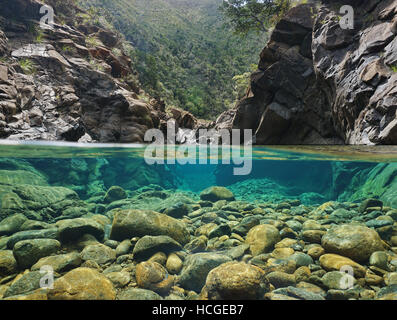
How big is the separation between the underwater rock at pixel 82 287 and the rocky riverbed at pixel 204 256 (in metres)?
0.01

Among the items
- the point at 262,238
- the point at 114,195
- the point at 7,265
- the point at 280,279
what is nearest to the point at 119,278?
the point at 7,265

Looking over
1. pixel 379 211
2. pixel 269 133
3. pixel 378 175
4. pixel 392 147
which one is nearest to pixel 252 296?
pixel 379 211

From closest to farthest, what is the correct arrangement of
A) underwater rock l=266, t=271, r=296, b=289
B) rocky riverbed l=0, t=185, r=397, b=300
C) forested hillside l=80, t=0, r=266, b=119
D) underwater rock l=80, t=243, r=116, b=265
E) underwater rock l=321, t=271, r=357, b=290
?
rocky riverbed l=0, t=185, r=397, b=300 → underwater rock l=321, t=271, r=357, b=290 → underwater rock l=266, t=271, r=296, b=289 → underwater rock l=80, t=243, r=116, b=265 → forested hillside l=80, t=0, r=266, b=119

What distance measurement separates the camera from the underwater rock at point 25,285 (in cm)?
340

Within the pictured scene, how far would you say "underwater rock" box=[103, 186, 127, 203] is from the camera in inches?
347

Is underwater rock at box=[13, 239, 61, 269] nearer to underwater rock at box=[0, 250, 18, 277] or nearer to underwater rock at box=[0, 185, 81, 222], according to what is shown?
underwater rock at box=[0, 250, 18, 277]

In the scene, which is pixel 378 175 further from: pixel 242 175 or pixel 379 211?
pixel 242 175

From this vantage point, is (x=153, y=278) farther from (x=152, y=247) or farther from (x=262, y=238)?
(x=262, y=238)

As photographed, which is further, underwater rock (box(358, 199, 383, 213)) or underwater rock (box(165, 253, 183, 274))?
underwater rock (box(358, 199, 383, 213))

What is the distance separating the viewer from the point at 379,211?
6461 millimetres

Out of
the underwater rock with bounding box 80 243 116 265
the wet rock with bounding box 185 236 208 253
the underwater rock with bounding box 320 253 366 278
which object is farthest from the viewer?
the wet rock with bounding box 185 236 208 253

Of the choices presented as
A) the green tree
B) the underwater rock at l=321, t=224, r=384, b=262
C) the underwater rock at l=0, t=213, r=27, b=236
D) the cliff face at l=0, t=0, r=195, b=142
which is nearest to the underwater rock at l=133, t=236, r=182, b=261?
the underwater rock at l=321, t=224, r=384, b=262

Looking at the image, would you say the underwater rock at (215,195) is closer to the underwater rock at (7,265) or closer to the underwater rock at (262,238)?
the underwater rock at (262,238)

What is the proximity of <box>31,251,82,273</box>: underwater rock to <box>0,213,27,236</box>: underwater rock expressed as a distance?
230cm
